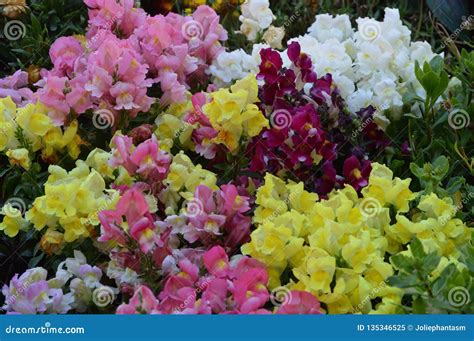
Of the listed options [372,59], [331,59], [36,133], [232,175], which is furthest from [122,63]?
[372,59]

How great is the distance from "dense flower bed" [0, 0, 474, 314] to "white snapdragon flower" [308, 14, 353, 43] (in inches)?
0.6

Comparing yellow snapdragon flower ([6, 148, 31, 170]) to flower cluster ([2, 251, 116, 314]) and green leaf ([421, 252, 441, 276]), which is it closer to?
flower cluster ([2, 251, 116, 314])

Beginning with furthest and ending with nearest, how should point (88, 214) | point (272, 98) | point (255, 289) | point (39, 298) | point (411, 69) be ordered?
1. point (411, 69)
2. point (272, 98)
3. point (88, 214)
4. point (39, 298)
5. point (255, 289)

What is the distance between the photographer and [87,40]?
3.24 metres

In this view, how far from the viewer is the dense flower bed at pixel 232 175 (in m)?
2.23

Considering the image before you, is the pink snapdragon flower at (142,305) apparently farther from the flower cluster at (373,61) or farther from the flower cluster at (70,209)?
the flower cluster at (373,61)

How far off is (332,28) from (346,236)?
1.29 metres

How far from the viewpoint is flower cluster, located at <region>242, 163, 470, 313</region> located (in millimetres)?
2205

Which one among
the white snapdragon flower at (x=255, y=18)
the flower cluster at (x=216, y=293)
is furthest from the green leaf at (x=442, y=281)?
the white snapdragon flower at (x=255, y=18)

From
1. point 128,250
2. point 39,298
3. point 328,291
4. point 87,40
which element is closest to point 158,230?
point 128,250

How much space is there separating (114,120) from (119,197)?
44 cm

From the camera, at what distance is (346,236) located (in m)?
2.30

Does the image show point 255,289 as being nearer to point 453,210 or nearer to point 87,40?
point 453,210

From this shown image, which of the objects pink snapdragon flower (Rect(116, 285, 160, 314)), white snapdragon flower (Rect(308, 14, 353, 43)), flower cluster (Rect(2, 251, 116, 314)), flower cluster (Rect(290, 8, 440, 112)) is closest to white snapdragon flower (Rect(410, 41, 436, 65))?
flower cluster (Rect(290, 8, 440, 112))
